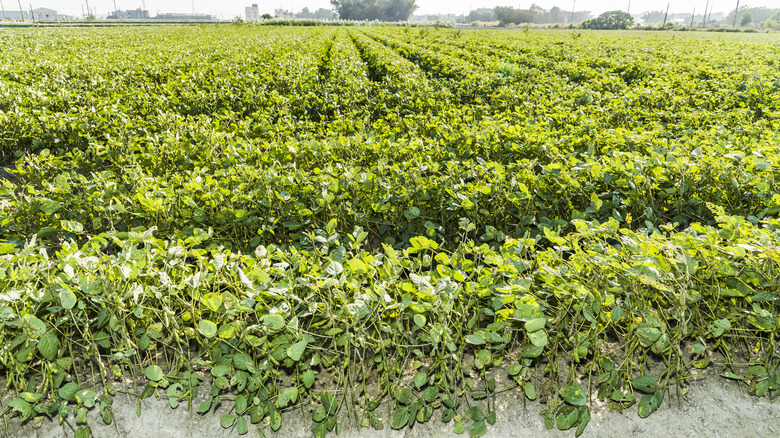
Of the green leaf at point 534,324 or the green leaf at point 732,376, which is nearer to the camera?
the green leaf at point 534,324

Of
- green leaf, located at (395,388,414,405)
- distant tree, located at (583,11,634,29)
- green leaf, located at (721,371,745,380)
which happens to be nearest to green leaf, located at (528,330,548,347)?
green leaf, located at (395,388,414,405)

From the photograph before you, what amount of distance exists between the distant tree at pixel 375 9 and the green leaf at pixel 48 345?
128 meters

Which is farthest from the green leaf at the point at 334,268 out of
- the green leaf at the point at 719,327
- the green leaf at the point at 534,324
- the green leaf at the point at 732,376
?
the green leaf at the point at 732,376

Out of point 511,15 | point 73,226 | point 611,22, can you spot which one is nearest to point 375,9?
point 511,15

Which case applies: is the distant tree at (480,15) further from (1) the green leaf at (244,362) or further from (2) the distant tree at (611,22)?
(1) the green leaf at (244,362)

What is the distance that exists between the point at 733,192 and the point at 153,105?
703 centimetres

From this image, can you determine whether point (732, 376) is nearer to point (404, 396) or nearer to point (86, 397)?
point (404, 396)

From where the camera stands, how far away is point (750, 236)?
2205mm

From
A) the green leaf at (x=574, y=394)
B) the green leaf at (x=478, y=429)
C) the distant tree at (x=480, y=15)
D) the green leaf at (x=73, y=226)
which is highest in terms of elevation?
the distant tree at (x=480, y=15)

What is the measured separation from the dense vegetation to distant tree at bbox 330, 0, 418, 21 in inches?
4928

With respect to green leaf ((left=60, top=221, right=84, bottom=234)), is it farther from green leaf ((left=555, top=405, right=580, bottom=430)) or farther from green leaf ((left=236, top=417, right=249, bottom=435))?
green leaf ((left=555, top=405, right=580, bottom=430))

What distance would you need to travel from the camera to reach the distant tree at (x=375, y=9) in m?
116

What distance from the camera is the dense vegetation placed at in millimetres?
1796

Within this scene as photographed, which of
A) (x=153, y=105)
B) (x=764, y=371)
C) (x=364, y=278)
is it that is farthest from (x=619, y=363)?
(x=153, y=105)
